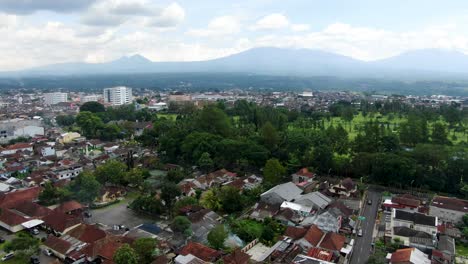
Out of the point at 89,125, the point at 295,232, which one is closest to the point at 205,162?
the point at 295,232

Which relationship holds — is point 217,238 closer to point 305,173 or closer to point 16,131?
point 305,173

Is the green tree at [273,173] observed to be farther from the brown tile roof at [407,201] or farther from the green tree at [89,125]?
the green tree at [89,125]

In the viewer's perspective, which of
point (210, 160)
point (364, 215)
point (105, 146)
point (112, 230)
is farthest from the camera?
point (105, 146)

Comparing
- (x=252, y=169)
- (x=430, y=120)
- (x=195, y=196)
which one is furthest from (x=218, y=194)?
(x=430, y=120)

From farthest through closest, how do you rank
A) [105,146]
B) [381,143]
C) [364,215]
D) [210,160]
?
[105,146]
[381,143]
[210,160]
[364,215]

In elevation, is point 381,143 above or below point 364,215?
above

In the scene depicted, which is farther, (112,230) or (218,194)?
(218,194)

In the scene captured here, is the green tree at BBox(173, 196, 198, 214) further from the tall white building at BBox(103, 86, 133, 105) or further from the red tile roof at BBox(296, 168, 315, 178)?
the tall white building at BBox(103, 86, 133, 105)

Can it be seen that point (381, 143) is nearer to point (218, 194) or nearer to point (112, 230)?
point (218, 194)
